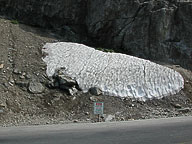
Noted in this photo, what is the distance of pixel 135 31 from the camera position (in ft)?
71.8

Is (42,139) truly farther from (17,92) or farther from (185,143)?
(17,92)

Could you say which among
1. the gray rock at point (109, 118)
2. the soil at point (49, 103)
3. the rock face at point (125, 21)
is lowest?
the gray rock at point (109, 118)

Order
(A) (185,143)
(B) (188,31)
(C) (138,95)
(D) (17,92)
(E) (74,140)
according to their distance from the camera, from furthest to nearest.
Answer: (B) (188,31), (C) (138,95), (D) (17,92), (E) (74,140), (A) (185,143)

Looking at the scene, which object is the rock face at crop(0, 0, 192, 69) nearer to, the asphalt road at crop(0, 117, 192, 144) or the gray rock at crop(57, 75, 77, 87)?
the gray rock at crop(57, 75, 77, 87)

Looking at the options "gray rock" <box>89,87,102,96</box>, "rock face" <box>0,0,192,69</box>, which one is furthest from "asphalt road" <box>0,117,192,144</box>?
"rock face" <box>0,0,192,69</box>

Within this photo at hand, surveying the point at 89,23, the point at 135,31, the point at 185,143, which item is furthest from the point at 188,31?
the point at 185,143

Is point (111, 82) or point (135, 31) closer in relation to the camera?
point (111, 82)

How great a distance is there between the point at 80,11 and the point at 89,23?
2218 mm

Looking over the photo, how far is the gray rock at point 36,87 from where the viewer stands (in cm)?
1312

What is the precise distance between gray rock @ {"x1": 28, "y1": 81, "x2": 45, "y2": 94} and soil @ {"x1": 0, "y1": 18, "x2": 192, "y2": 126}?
0.20 metres

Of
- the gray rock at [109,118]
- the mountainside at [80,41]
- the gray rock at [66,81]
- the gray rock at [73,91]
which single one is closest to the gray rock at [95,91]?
the mountainside at [80,41]

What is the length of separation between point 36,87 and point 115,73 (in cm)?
579

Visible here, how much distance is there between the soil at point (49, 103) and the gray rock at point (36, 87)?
0.64ft

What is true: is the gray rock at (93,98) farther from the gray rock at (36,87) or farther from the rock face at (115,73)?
the gray rock at (36,87)
